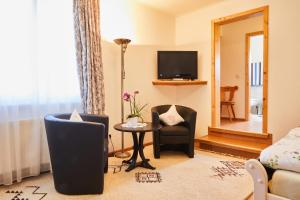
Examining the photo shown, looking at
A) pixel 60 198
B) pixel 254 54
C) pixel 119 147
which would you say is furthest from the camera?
pixel 254 54

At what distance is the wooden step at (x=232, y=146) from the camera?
3.68m

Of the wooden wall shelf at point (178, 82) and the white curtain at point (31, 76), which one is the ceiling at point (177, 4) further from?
the white curtain at point (31, 76)

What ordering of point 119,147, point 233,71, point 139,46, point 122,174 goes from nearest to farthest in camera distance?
1. point 122,174
2. point 119,147
3. point 139,46
4. point 233,71

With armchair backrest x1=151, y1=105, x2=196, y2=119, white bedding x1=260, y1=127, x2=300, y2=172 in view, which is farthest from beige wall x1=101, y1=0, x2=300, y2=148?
white bedding x1=260, y1=127, x2=300, y2=172

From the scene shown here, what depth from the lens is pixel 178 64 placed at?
4789 mm

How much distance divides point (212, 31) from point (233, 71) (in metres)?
2.22

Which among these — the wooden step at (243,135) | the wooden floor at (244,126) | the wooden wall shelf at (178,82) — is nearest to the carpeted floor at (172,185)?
the wooden step at (243,135)

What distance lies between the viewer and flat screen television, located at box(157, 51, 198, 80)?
4.78 metres

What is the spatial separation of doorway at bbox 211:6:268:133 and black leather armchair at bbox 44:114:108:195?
2946 mm

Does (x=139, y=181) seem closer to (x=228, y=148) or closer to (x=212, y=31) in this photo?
(x=228, y=148)

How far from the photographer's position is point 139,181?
112 inches

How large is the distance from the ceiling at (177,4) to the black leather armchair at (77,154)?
301cm

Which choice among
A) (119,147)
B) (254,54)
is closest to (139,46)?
(119,147)

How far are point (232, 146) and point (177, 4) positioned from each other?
2868mm
